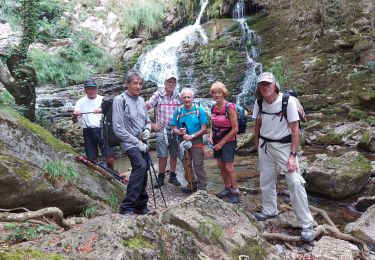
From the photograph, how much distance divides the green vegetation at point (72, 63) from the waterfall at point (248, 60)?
6.89 meters

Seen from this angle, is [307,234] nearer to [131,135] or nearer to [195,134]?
[195,134]

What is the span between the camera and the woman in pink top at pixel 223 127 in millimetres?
5012

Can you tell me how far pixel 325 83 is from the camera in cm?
1509

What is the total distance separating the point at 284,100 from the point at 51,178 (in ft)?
9.75

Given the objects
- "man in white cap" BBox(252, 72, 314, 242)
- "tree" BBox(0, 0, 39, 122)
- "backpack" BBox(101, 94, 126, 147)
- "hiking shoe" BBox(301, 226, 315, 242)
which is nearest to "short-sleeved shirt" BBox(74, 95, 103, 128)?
"backpack" BBox(101, 94, 126, 147)

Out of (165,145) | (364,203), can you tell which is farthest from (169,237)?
(364,203)

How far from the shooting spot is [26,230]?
344 centimetres

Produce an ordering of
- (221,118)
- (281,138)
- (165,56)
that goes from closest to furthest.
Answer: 1. (281,138)
2. (221,118)
3. (165,56)

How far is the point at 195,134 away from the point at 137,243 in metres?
3.25

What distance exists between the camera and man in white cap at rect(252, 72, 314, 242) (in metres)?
4.10

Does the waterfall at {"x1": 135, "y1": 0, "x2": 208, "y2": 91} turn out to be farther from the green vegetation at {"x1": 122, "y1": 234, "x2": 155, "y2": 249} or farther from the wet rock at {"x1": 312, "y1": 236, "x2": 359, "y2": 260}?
A: the green vegetation at {"x1": 122, "y1": 234, "x2": 155, "y2": 249}

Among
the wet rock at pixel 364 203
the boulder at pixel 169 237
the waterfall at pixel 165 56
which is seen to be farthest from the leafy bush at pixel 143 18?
the boulder at pixel 169 237

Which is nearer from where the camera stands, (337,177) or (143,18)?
(337,177)

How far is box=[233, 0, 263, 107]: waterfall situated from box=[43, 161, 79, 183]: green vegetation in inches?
474
